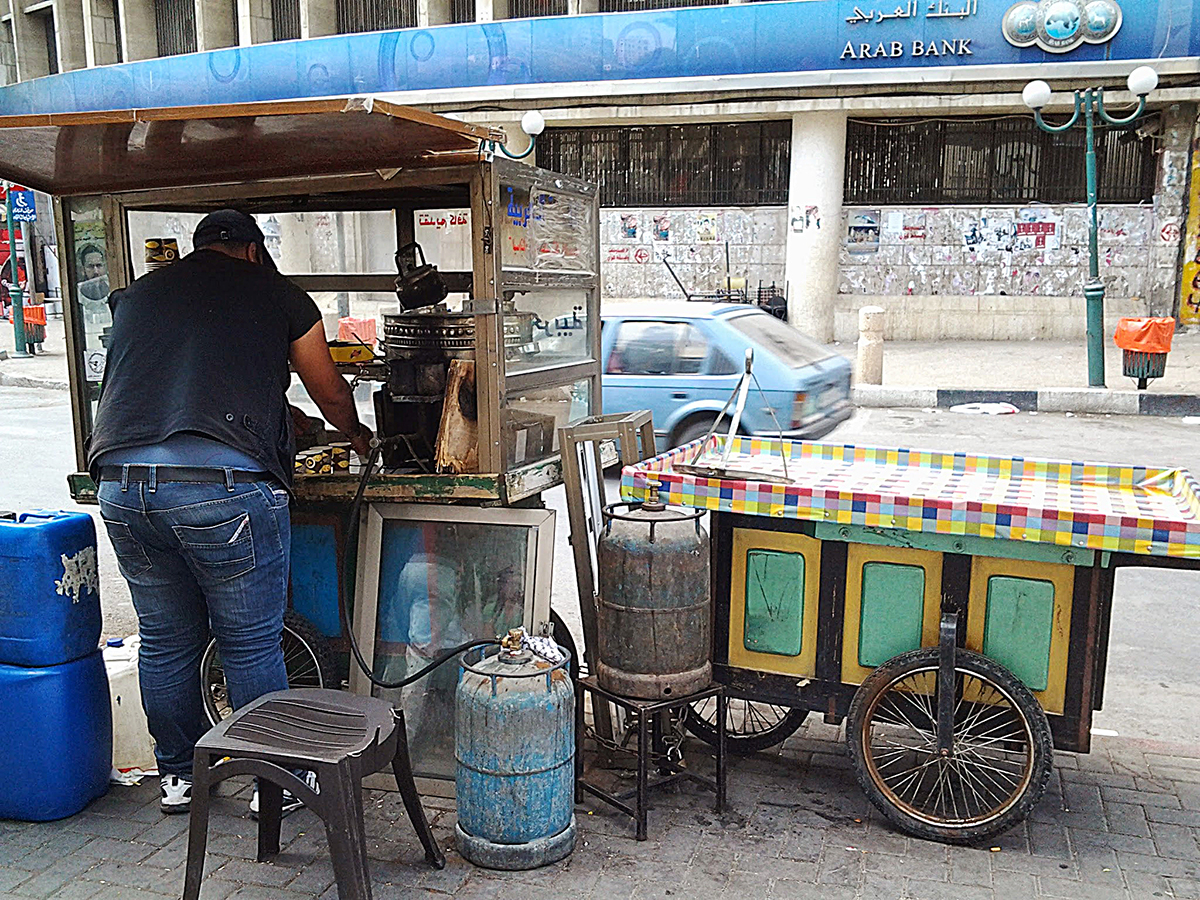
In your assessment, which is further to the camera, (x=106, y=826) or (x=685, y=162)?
(x=685, y=162)

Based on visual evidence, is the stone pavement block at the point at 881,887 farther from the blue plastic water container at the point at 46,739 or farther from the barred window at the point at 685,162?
the barred window at the point at 685,162

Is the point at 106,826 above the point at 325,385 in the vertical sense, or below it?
below

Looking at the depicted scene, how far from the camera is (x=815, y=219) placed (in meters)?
18.5

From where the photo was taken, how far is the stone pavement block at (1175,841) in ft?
10.9

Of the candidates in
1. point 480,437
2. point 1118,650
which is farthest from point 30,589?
point 1118,650

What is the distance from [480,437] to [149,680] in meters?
1.34

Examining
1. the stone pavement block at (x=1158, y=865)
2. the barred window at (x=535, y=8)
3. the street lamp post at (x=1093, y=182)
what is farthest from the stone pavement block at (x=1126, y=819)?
the barred window at (x=535, y=8)

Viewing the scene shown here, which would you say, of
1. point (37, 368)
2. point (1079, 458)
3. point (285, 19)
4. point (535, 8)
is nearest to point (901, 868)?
point (1079, 458)

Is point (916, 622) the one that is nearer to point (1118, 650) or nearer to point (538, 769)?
point (538, 769)

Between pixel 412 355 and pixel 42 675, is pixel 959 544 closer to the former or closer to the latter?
pixel 412 355

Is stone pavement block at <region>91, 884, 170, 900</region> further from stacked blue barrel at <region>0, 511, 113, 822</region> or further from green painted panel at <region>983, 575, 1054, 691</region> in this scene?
green painted panel at <region>983, 575, 1054, 691</region>

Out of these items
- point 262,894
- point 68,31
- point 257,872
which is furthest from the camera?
point 68,31

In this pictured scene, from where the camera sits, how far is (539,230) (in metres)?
4.00

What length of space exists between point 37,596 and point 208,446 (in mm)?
825
